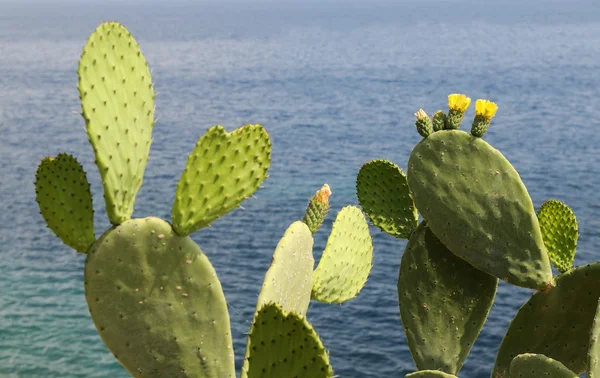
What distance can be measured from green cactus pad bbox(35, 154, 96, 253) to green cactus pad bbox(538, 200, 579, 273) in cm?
167

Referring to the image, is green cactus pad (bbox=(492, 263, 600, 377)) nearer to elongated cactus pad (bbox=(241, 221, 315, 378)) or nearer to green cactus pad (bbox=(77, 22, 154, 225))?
elongated cactus pad (bbox=(241, 221, 315, 378))

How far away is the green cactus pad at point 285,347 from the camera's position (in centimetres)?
215

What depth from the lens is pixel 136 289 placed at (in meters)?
2.55

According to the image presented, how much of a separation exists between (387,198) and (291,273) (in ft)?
2.74

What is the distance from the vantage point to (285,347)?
2211 mm

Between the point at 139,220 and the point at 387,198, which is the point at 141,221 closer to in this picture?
the point at 139,220

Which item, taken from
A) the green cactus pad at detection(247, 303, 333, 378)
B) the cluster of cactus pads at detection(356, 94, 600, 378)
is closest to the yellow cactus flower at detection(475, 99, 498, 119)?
the cluster of cactus pads at detection(356, 94, 600, 378)

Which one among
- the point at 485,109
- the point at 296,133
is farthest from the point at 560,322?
the point at 296,133

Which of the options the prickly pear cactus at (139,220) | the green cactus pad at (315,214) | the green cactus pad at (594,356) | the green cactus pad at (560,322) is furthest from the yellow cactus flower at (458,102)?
the green cactus pad at (594,356)

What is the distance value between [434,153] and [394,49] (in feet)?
268

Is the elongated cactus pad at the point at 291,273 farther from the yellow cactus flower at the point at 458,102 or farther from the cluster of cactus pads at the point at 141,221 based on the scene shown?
the yellow cactus flower at the point at 458,102

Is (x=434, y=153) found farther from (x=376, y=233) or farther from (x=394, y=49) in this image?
(x=394, y=49)

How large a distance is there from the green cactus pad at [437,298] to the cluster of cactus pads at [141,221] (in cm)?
82

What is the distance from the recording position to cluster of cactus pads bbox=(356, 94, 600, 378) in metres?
3.18
